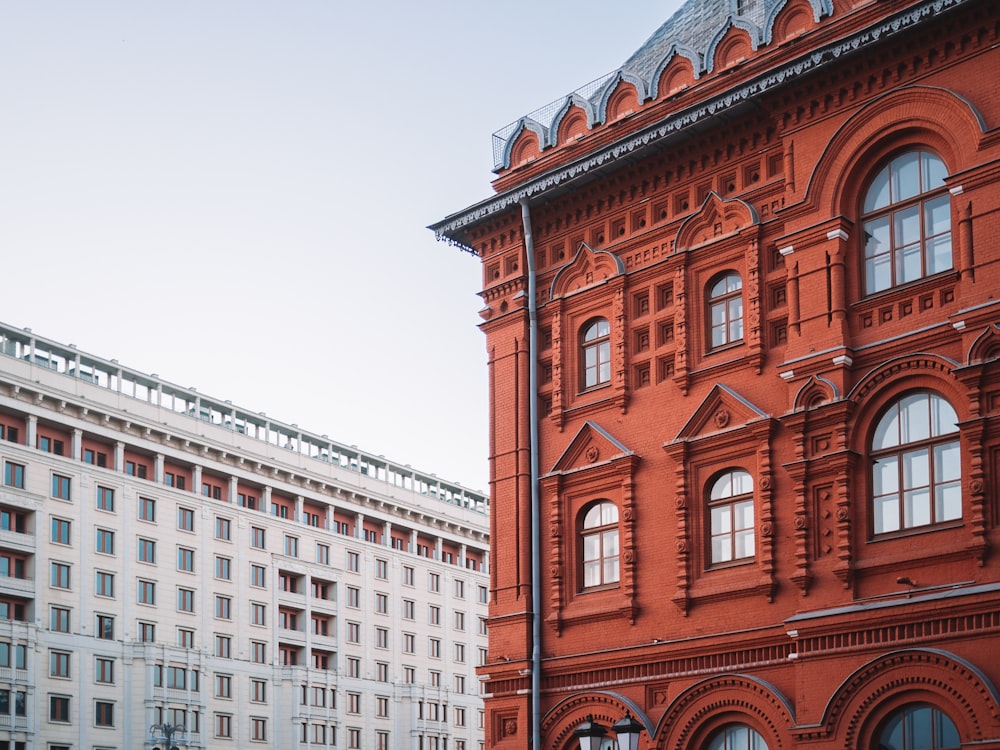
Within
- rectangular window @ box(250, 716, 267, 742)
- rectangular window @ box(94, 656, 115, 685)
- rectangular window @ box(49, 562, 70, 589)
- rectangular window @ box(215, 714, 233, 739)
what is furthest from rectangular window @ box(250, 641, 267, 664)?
rectangular window @ box(49, 562, 70, 589)

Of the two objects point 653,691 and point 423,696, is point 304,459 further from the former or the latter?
point 653,691

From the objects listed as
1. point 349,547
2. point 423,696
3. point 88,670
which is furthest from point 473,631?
point 88,670

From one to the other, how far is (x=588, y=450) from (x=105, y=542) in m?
52.3

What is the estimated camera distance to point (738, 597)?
24469mm

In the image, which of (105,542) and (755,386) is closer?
(755,386)

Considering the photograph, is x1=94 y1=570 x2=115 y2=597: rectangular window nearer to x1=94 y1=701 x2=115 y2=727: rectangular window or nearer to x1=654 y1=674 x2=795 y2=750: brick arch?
x1=94 y1=701 x2=115 y2=727: rectangular window

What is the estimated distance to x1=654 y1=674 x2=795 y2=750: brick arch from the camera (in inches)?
923

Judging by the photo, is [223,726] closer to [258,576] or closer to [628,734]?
[258,576]

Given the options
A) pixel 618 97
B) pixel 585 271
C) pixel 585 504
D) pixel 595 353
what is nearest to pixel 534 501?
pixel 585 504

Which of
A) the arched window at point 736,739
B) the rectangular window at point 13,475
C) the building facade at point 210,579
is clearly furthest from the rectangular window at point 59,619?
the arched window at point 736,739

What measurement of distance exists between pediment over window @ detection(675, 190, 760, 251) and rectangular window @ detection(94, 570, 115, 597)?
5408 centimetres

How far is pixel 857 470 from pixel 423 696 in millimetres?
75603

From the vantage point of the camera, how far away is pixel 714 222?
2652 cm

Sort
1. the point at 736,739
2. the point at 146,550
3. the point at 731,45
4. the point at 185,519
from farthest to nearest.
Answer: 1. the point at 185,519
2. the point at 146,550
3. the point at 731,45
4. the point at 736,739
